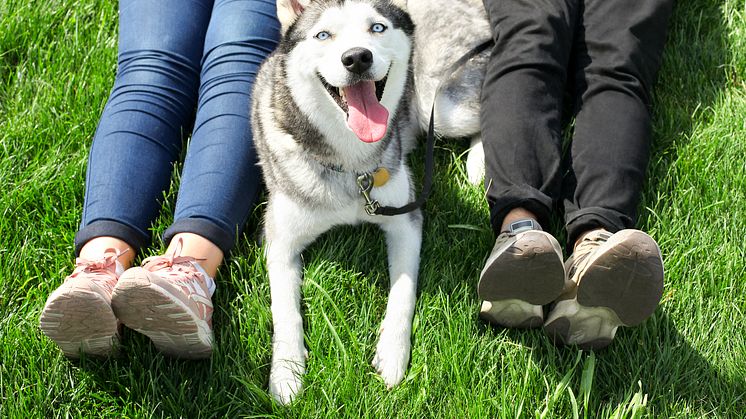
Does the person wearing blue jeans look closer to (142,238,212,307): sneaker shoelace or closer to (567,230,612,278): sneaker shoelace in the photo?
(142,238,212,307): sneaker shoelace

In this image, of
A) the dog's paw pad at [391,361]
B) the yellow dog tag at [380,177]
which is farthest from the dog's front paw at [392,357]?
the yellow dog tag at [380,177]

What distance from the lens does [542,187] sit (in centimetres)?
314

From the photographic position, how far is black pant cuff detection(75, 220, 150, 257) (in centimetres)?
297

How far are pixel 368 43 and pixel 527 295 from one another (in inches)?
46.2

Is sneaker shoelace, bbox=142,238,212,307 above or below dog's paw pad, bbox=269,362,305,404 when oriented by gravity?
above

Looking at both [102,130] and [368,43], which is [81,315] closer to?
[102,130]

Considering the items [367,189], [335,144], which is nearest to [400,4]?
[335,144]

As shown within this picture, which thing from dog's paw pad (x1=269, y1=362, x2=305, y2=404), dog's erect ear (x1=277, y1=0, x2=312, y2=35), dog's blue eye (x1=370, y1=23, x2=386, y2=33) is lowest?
dog's paw pad (x1=269, y1=362, x2=305, y2=404)

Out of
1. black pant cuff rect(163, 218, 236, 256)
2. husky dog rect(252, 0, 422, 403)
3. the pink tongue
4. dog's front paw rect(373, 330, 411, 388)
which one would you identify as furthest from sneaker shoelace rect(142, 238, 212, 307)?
the pink tongue

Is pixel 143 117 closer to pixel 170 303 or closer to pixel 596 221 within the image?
pixel 170 303

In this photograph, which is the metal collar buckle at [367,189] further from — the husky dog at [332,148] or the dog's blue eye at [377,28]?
the dog's blue eye at [377,28]

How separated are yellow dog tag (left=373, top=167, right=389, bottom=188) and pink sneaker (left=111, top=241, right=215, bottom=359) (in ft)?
2.77

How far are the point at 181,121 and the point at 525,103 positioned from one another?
1.70 meters

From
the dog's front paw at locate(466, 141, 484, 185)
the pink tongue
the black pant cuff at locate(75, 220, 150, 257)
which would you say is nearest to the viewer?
the pink tongue
